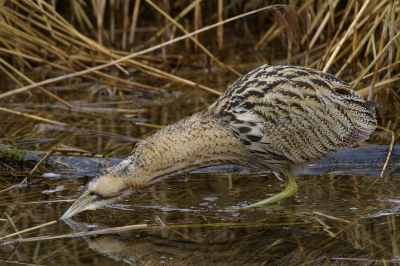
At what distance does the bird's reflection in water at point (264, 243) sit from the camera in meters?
2.93

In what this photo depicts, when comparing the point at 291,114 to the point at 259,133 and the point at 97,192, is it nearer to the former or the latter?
the point at 259,133

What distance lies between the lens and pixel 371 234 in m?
3.17

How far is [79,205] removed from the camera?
3.49 m

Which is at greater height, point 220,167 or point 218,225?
point 220,167

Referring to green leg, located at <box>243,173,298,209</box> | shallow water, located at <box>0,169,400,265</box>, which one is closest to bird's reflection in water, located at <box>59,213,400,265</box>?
shallow water, located at <box>0,169,400,265</box>

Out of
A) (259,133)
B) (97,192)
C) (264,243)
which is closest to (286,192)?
(259,133)

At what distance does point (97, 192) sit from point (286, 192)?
1.11m

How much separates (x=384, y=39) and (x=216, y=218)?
2.22m

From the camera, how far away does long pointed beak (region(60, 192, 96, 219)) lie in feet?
11.5

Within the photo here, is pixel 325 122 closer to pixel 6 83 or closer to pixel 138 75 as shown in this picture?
pixel 138 75

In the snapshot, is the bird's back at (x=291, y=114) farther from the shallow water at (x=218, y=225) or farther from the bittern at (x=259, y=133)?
the shallow water at (x=218, y=225)

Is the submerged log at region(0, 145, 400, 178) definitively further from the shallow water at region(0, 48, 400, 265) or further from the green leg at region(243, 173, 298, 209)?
the green leg at region(243, 173, 298, 209)

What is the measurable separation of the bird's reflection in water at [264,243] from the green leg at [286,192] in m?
0.25

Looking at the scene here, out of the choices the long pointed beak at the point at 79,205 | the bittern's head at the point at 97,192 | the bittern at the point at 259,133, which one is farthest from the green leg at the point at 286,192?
the long pointed beak at the point at 79,205
